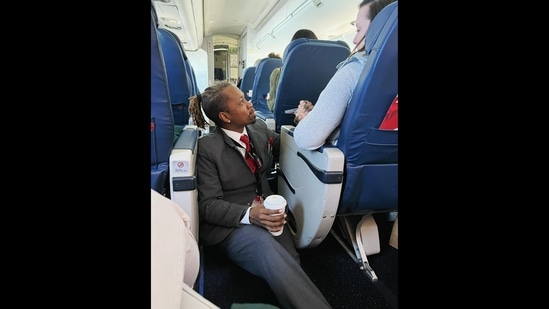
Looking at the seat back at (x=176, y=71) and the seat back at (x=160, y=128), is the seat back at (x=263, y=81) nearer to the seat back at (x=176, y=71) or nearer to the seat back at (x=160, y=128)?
the seat back at (x=176, y=71)

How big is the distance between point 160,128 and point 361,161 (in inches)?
31.5

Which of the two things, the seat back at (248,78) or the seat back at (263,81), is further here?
the seat back at (248,78)

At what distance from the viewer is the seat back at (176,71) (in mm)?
1295

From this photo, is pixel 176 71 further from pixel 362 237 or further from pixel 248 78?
pixel 248 78

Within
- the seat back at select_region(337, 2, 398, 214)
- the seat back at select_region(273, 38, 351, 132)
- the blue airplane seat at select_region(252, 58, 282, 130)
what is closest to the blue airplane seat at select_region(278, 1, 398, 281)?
the seat back at select_region(337, 2, 398, 214)

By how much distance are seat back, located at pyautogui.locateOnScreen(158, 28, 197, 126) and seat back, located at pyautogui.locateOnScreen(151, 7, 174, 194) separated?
469 millimetres

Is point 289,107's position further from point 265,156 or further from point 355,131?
point 355,131

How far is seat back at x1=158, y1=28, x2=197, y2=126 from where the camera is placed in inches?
51.0

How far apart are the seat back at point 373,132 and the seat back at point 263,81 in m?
2.32

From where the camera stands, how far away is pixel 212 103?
4.37 feet

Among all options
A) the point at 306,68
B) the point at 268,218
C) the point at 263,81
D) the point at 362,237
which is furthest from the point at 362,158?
the point at 263,81

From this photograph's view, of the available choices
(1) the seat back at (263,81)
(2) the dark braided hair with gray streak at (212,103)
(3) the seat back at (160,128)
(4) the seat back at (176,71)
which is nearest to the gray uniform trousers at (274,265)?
(3) the seat back at (160,128)
